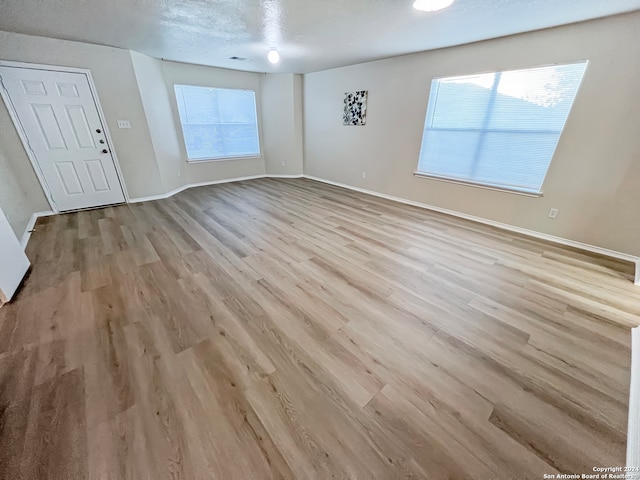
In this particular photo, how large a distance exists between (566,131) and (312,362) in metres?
3.75

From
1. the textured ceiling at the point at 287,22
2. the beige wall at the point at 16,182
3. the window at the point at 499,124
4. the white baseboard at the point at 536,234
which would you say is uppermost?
the textured ceiling at the point at 287,22

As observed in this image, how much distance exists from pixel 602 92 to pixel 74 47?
6601 millimetres

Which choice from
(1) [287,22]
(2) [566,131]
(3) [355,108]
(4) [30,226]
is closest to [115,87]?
(4) [30,226]

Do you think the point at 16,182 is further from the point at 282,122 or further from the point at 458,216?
the point at 458,216

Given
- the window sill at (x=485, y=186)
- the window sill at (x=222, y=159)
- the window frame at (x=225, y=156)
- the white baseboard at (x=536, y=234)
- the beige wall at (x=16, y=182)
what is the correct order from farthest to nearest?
the window sill at (x=222, y=159), the window frame at (x=225, y=156), the window sill at (x=485, y=186), the beige wall at (x=16, y=182), the white baseboard at (x=536, y=234)

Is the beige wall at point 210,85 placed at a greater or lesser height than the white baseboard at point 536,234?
greater

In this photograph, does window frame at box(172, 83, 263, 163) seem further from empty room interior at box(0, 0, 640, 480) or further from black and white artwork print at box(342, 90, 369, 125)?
black and white artwork print at box(342, 90, 369, 125)

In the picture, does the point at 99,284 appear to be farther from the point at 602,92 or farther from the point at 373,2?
the point at 602,92

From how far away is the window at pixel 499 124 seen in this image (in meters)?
2.89

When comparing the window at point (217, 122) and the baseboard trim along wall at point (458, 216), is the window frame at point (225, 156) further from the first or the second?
the baseboard trim along wall at point (458, 216)

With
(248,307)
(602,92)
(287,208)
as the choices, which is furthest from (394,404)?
(602,92)

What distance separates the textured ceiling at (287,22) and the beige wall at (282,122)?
2.12m

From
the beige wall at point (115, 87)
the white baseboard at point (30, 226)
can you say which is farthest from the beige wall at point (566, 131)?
the white baseboard at point (30, 226)

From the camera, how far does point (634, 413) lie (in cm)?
126
